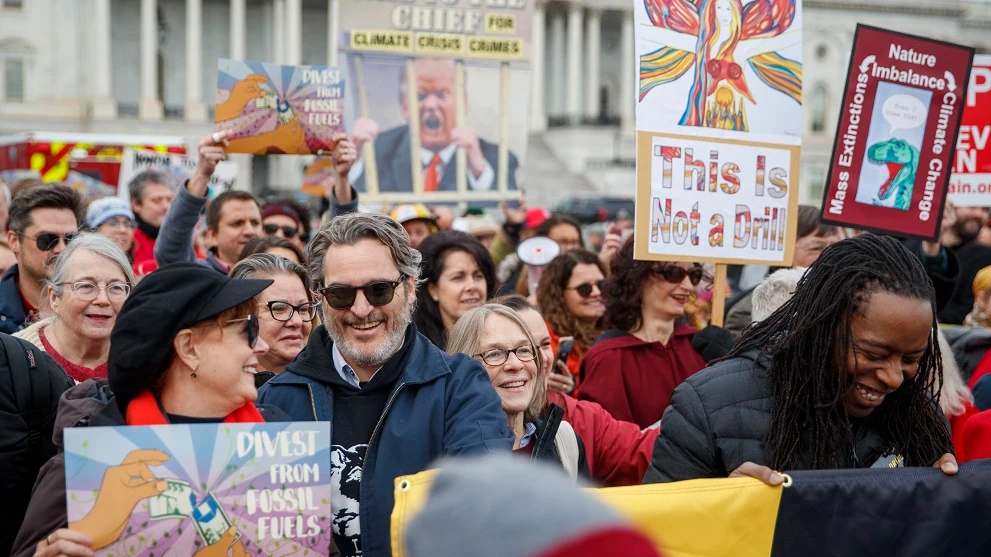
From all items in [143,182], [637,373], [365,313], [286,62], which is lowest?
[637,373]

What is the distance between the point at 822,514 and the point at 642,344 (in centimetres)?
245

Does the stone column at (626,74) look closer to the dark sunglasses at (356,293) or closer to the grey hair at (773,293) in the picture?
the grey hair at (773,293)

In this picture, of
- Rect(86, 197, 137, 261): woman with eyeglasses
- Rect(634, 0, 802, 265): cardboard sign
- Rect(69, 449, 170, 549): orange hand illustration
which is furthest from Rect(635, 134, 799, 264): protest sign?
Rect(86, 197, 137, 261): woman with eyeglasses

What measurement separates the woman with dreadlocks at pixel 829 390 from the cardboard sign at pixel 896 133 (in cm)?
253

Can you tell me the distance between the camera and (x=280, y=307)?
4457mm

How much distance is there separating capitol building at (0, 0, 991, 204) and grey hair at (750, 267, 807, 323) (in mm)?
45046

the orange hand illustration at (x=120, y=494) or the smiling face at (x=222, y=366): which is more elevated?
the smiling face at (x=222, y=366)

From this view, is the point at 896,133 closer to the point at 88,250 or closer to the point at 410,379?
the point at 410,379

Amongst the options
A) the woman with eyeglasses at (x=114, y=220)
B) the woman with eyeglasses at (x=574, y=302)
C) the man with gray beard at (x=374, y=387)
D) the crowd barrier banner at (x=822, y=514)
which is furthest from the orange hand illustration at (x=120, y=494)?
the woman with eyeglasses at (x=114, y=220)

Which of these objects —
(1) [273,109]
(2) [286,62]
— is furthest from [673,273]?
(2) [286,62]

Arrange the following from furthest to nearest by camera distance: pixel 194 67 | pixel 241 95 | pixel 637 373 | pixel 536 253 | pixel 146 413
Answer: pixel 194 67, pixel 536 253, pixel 241 95, pixel 637 373, pixel 146 413

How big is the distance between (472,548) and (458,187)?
24.8 feet

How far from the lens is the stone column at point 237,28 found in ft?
192

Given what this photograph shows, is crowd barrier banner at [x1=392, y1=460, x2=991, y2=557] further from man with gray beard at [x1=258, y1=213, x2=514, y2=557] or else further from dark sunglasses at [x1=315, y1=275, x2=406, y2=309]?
dark sunglasses at [x1=315, y1=275, x2=406, y2=309]
